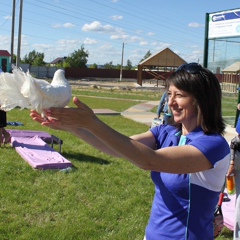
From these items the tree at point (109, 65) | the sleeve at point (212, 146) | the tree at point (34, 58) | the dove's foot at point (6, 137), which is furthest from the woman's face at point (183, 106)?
the tree at point (109, 65)

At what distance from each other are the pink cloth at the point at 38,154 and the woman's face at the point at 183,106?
17.7ft

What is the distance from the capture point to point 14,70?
6.14 ft

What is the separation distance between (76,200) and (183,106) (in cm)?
407

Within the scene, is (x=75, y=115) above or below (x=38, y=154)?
above

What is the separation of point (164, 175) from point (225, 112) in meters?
12.4

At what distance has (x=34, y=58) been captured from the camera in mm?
86250

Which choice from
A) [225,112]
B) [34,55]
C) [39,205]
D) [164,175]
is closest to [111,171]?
[39,205]

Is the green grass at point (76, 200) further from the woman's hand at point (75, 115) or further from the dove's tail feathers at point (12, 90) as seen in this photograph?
the woman's hand at point (75, 115)

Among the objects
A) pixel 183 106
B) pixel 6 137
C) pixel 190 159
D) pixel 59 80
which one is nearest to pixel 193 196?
pixel 190 159

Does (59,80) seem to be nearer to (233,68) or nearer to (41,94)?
Result: (41,94)

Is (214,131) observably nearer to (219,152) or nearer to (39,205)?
(219,152)

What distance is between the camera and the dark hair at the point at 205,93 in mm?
2041

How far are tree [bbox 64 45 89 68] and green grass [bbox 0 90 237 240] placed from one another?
260ft

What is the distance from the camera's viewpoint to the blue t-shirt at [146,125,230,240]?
2035 mm
